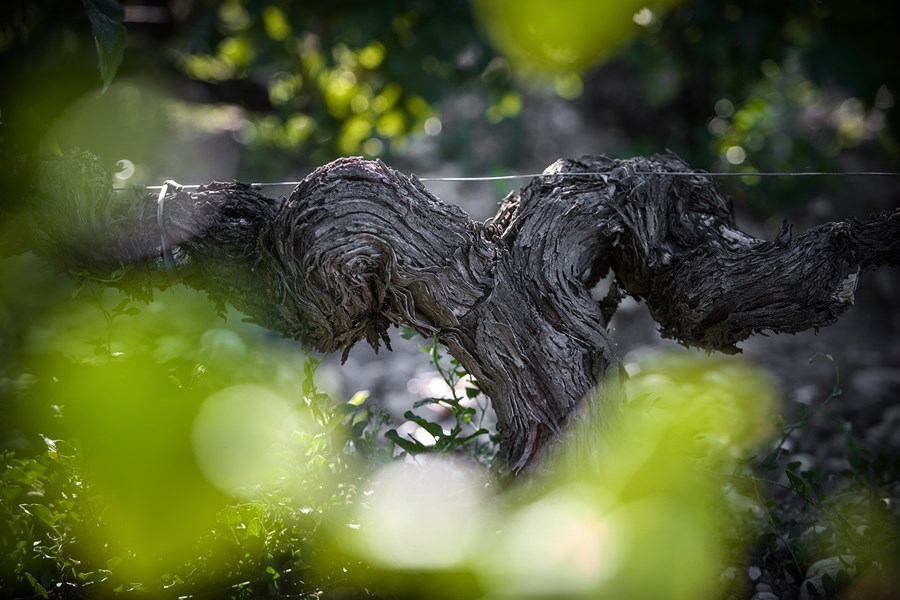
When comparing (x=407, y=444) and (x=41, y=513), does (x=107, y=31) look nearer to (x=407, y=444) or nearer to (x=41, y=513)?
(x=41, y=513)

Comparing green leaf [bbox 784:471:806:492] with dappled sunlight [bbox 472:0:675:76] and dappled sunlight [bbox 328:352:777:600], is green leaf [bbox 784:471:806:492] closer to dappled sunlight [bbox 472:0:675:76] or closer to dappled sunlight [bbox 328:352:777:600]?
dappled sunlight [bbox 328:352:777:600]

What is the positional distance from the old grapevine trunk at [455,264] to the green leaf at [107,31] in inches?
12.0

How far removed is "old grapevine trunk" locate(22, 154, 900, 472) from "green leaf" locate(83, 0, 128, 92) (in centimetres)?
31

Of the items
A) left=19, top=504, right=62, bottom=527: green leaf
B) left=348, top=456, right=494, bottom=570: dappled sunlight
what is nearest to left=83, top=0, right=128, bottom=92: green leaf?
left=19, top=504, right=62, bottom=527: green leaf

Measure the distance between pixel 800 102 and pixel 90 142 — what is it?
5320 mm

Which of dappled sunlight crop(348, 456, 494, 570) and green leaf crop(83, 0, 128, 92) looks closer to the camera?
dappled sunlight crop(348, 456, 494, 570)

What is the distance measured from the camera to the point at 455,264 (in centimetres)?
158

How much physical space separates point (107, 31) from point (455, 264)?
0.98 meters

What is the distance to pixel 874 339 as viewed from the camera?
3.90 meters

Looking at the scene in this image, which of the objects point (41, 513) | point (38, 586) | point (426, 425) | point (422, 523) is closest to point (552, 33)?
point (426, 425)

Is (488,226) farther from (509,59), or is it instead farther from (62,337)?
(509,59)

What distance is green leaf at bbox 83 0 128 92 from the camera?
170 cm

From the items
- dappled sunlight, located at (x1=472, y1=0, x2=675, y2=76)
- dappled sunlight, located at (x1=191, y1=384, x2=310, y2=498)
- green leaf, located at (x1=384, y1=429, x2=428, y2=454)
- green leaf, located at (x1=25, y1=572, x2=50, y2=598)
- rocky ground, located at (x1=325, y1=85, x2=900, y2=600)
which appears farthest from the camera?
dappled sunlight, located at (x1=472, y1=0, x2=675, y2=76)

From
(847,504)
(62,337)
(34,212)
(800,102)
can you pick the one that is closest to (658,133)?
(800,102)
